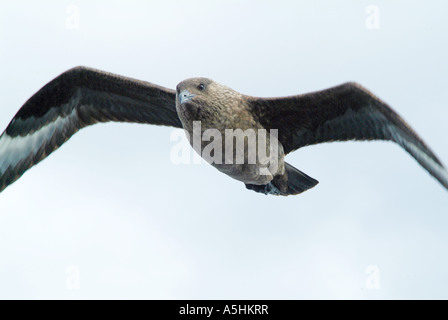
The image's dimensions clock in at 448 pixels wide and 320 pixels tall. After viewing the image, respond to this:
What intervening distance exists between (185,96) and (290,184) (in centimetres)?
201

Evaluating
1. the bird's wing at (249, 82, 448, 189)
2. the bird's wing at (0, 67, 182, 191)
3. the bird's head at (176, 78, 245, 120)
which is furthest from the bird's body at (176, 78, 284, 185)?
the bird's wing at (0, 67, 182, 191)

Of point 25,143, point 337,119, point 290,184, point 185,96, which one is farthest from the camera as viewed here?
point 25,143

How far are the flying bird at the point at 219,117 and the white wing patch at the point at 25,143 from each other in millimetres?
12

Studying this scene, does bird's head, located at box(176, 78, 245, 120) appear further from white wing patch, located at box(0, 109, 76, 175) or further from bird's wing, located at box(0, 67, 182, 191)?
white wing patch, located at box(0, 109, 76, 175)

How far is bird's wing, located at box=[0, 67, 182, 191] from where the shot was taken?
9.59m

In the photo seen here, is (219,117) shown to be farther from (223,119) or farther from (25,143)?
(25,143)

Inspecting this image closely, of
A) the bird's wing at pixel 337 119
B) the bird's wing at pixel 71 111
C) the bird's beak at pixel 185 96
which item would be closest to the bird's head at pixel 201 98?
the bird's beak at pixel 185 96

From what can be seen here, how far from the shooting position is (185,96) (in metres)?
8.58

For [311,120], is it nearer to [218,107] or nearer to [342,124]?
[342,124]

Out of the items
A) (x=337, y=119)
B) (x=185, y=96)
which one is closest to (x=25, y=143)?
(x=185, y=96)

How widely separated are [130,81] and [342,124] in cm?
259

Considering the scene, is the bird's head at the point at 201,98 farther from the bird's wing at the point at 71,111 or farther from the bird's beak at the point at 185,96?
the bird's wing at the point at 71,111

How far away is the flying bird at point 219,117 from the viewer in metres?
8.62

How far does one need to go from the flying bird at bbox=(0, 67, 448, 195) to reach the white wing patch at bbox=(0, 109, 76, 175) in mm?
12
